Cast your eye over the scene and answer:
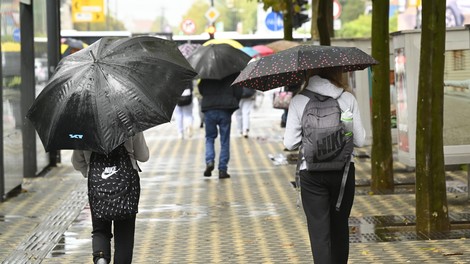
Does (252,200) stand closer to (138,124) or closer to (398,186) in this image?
(398,186)

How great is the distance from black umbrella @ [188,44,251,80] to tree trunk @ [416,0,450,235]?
5416 mm

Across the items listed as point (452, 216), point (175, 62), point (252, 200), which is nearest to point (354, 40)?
point (252, 200)

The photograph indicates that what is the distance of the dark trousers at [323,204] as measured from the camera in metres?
7.48

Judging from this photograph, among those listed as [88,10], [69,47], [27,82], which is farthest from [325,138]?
[88,10]

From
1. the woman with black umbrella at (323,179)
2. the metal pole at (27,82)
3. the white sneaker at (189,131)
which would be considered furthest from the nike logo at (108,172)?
the white sneaker at (189,131)

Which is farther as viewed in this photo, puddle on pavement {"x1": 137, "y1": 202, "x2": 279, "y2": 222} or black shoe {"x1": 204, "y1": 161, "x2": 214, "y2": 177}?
black shoe {"x1": 204, "y1": 161, "x2": 214, "y2": 177}

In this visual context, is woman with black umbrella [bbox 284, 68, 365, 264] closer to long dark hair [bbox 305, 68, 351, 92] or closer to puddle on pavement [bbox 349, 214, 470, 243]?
long dark hair [bbox 305, 68, 351, 92]

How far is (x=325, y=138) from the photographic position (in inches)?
289

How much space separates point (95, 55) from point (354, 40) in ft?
41.7

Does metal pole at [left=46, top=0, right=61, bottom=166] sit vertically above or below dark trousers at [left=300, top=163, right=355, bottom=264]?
above

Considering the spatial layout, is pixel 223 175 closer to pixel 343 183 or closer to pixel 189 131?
pixel 343 183

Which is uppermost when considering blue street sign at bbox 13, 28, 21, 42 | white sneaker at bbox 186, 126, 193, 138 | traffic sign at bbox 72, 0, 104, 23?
traffic sign at bbox 72, 0, 104, 23

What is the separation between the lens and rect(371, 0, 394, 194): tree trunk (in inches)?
531

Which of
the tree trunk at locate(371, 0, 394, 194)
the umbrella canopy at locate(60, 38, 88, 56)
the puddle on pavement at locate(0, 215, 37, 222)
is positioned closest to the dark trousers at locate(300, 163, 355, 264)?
the puddle on pavement at locate(0, 215, 37, 222)
